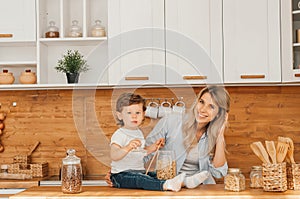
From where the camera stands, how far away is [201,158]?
3014mm

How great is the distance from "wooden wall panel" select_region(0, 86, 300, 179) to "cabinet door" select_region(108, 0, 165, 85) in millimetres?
385

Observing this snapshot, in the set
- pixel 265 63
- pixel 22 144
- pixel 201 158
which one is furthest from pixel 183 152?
pixel 22 144

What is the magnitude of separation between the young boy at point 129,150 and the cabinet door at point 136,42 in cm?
100

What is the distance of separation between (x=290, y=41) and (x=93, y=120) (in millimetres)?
1715

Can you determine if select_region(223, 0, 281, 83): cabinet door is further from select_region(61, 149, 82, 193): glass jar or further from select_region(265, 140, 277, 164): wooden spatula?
select_region(61, 149, 82, 193): glass jar

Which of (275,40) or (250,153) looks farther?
(250,153)

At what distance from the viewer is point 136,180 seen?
2.57 meters

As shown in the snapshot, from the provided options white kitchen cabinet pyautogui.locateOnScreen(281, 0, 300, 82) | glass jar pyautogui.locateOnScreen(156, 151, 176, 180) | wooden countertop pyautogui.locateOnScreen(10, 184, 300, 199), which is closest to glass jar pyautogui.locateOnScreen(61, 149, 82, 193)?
wooden countertop pyautogui.locateOnScreen(10, 184, 300, 199)

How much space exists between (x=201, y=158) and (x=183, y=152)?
118 mm

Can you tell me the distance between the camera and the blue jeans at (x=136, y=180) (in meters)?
2.53

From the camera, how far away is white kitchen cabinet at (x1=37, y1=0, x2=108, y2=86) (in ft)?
13.1

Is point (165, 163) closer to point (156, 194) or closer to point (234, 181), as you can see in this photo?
point (156, 194)

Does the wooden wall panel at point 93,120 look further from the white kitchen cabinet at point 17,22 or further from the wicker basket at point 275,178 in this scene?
the wicker basket at point 275,178

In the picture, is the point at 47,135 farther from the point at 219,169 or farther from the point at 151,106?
the point at 219,169
